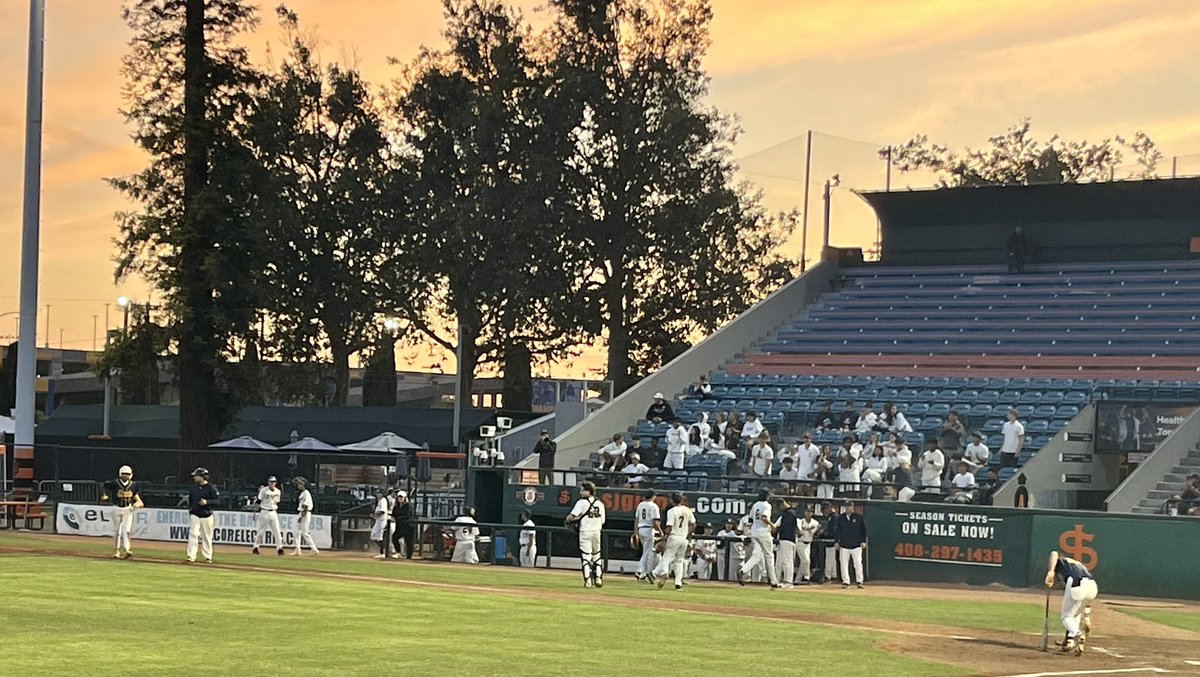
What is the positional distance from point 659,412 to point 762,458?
5.55 meters

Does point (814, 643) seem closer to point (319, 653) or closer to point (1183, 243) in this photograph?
point (319, 653)

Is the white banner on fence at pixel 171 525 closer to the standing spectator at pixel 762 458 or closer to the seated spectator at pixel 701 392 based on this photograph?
the standing spectator at pixel 762 458

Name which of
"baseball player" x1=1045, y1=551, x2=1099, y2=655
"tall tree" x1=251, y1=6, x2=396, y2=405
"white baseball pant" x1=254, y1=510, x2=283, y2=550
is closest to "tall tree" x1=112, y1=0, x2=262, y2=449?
"tall tree" x1=251, y1=6, x2=396, y2=405

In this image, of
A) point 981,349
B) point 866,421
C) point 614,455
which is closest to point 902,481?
point 866,421

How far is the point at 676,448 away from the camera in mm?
40219

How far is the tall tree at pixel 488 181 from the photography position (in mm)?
55562

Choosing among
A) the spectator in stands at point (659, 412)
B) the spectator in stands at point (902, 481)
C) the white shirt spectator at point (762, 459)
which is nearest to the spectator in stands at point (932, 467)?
the spectator in stands at point (902, 481)

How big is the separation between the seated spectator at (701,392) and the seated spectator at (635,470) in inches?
233

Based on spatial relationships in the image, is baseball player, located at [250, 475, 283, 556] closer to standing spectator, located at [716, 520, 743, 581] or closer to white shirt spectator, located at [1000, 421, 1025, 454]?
standing spectator, located at [716, 520, 743, 581]

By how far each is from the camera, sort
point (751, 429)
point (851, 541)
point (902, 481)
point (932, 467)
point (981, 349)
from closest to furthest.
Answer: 1. point (851, 541)
2. point (932, 467)
3. point (902, 481)
4. point (751, 429)
5. point (981, 349)

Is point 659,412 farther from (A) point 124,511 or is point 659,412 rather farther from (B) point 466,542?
(A) point 124,511

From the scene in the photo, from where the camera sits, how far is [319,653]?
57.2 feet

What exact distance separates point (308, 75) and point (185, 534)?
22.7 m

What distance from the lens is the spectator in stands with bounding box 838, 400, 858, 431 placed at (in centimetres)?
4153
